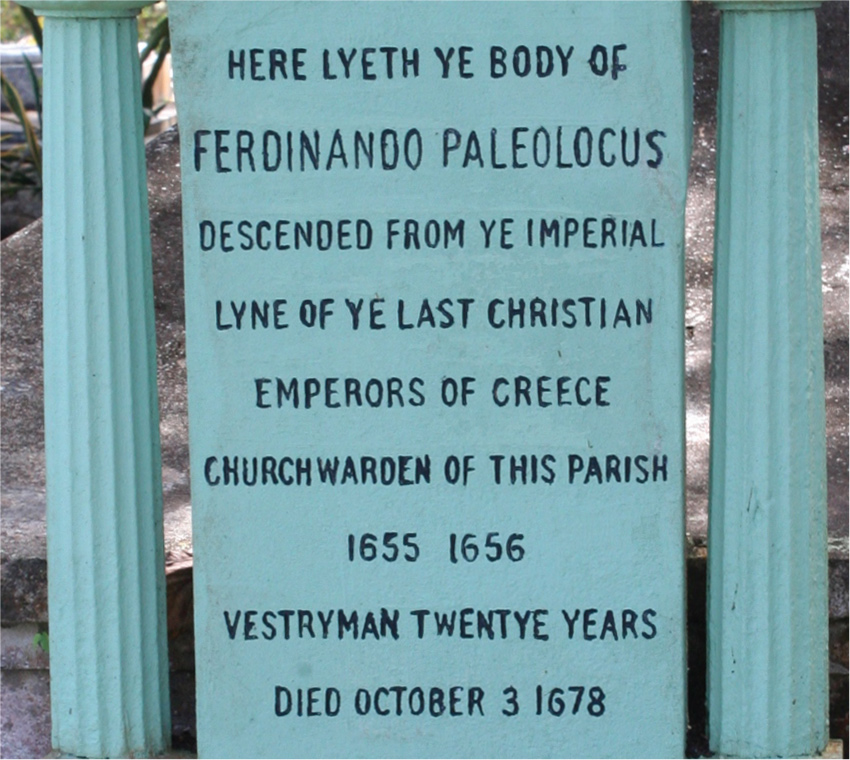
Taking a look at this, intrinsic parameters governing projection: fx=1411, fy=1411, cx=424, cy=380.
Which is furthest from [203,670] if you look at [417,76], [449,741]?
[417,76]

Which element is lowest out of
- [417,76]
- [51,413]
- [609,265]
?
[51,413]

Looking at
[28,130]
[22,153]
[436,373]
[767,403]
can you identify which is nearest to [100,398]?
[436,373]

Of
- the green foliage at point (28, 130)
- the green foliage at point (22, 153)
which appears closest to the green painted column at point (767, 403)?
the green foliage at point (28, 130)

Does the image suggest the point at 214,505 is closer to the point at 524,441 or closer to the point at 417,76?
the point at 524,441

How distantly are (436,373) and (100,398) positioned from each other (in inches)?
26.5

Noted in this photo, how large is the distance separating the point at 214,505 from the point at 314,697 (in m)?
0.45

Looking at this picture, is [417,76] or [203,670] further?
[203,670]

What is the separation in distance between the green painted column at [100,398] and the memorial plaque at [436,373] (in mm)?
113

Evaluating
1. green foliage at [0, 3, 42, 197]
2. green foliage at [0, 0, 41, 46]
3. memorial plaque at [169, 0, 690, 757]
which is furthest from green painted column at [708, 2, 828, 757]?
green foliage at [0, 0, 41, 46]

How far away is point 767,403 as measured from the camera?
2.72 meters

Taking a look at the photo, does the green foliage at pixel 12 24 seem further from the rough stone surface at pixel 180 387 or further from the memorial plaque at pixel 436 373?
the memorial plaque at pixel 436 373

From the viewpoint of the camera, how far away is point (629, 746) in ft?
9.50

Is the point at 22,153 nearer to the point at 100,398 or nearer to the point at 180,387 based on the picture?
the point at 180,387

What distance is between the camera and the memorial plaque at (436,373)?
271cm
